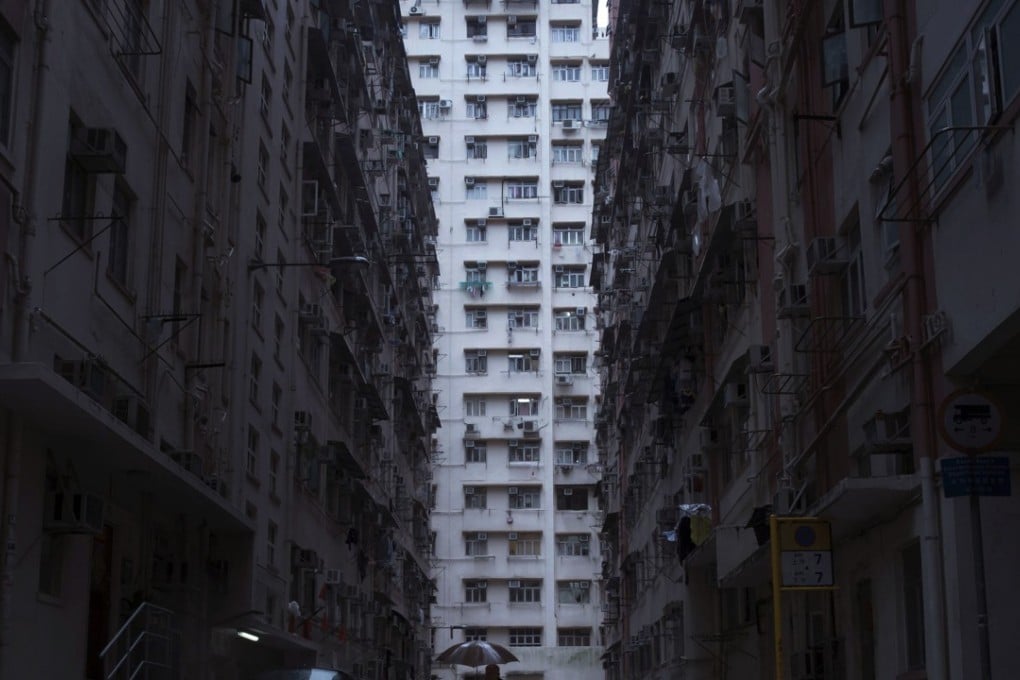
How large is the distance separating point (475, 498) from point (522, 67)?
23.6 m

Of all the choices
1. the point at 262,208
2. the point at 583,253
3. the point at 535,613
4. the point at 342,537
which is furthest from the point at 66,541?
the point at 583,253

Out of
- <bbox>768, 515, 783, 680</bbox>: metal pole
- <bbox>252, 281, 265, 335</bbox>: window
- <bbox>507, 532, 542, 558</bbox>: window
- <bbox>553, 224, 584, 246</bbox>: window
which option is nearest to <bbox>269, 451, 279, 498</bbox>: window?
<bbox>252, 281, 265, 335</bbox>: window

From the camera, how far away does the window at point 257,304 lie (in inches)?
1211

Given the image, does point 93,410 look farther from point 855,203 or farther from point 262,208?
point 262,208

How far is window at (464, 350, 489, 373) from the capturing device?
74.9 m

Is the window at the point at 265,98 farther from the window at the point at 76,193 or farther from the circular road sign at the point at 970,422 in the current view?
the circular road sign at the point at 970,422

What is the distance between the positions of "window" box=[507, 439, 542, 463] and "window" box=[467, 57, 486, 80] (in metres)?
20.0

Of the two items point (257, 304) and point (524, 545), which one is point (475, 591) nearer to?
point (524, 545)

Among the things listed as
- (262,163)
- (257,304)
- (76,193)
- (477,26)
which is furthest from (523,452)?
(76,193)

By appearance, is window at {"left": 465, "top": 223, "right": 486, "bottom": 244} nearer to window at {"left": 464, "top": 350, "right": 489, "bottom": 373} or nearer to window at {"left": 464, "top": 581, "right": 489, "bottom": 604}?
window at {"left": 464, "top": 350, "right": 489, "bottom": 373}

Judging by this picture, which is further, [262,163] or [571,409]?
[571,409]

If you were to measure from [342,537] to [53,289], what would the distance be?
81.5 ft

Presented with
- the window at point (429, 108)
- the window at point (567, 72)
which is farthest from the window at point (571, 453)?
the window at point (567, 72)

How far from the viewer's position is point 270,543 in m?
32.1
